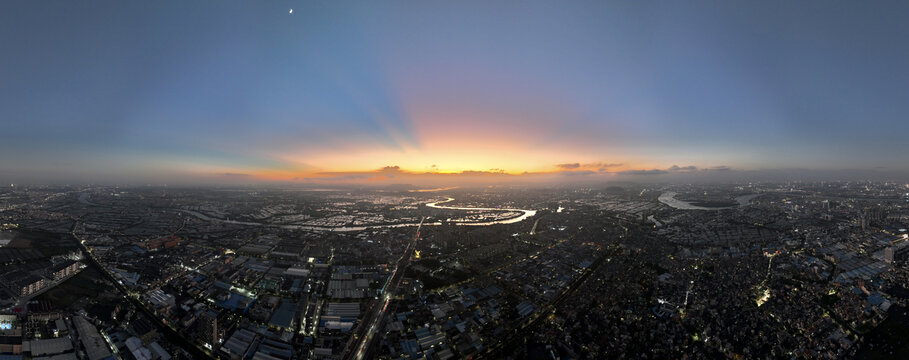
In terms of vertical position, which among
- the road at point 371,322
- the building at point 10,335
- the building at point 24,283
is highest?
the building at point 24,283

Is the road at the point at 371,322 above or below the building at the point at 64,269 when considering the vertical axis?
below

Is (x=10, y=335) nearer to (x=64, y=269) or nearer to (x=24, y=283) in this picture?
(x=24, y=283)

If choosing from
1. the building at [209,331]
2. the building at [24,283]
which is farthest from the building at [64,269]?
the building at [209,331]

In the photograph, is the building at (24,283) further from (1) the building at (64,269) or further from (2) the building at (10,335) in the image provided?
(2) the building at (10,335)

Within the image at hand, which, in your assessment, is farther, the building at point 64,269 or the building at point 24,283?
the building at point 64,269

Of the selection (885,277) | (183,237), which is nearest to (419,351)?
(885,277)

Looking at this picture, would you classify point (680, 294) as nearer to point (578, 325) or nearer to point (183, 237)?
point (578, 325)

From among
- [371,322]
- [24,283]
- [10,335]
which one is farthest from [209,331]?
[24,283]

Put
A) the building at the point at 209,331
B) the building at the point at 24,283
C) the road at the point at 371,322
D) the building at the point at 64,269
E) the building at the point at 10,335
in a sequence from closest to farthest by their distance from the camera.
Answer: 1. the building at the point at 10,335
2. the road at the point at 371,322
3. the building at the point at 209,331
4. the building at the point at 24,283
5. the building at the point at 64,269

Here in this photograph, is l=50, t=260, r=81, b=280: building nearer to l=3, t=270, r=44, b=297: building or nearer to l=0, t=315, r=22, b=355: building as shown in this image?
l=3, t=270, r=44, b=297: building
